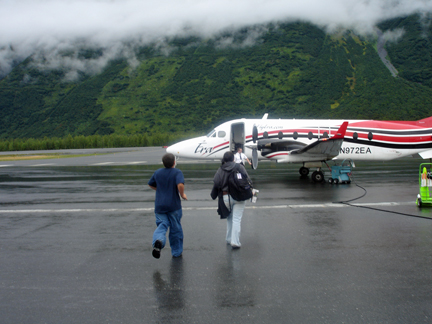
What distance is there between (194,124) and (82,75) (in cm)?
6625

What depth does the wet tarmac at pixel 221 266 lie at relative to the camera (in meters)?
4.22

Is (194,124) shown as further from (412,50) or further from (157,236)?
(157,236)

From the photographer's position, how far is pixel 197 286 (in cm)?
493

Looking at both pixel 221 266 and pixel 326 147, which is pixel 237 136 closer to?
pixel 326 147

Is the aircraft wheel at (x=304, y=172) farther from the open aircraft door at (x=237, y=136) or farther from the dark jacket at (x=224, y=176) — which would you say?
the dark jacket at (x=224, y=176)

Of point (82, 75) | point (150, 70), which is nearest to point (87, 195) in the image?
point (150, 70)

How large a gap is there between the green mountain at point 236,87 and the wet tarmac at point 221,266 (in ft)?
222

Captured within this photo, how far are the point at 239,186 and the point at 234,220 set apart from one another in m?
0.58

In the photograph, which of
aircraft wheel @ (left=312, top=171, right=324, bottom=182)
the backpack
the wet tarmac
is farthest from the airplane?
the backpack

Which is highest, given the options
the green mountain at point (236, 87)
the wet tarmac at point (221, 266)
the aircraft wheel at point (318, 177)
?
the green mountain at point (236, 87)

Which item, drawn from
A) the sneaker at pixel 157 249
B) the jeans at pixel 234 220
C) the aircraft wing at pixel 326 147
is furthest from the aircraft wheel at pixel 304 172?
the sneaker at pixel 157 249

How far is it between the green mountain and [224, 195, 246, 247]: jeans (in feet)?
228

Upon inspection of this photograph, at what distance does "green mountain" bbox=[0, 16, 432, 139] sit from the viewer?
287ft

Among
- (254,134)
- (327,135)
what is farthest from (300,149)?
(327,135)
